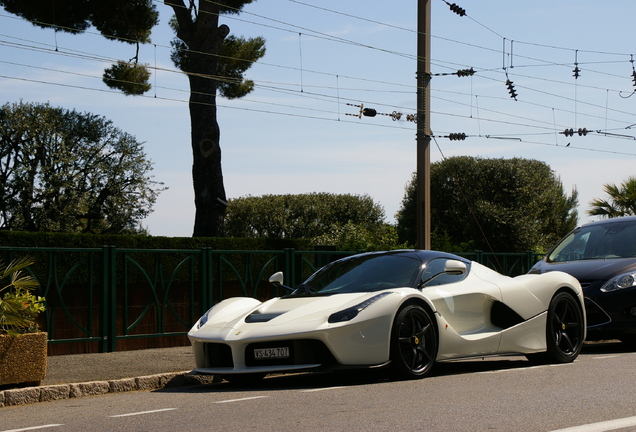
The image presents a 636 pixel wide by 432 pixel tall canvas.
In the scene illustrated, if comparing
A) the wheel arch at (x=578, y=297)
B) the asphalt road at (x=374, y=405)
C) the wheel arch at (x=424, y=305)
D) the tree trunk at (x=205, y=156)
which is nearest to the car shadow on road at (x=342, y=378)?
the asphalt road at (x=374, y=405)

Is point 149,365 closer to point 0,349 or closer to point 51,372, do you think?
point 51,372

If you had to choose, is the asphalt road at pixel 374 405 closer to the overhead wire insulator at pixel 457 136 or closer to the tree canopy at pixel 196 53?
the overhead wire insulator at pixel 457 136

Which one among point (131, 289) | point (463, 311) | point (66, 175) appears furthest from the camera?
point (66, 175)

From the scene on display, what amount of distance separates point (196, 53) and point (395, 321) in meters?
19.1

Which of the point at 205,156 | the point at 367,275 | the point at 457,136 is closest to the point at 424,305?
the point at 367,275

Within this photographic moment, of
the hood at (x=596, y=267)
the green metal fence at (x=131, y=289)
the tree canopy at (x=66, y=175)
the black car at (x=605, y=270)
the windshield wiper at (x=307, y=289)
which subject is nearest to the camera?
the windshield wiper at (x=307, y=289)

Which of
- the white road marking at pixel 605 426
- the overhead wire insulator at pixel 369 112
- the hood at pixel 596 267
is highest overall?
the overhead wire insulator at pixel 369 112

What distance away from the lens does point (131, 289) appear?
51.3 ft

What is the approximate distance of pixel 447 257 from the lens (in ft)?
32.4

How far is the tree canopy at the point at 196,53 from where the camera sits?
25.6m

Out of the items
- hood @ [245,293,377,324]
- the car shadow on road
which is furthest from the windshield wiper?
the car shadow on road

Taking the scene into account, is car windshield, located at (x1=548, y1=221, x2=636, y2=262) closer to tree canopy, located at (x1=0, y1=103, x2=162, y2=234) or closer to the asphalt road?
the asphalt road

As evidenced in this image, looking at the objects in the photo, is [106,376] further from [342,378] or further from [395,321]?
[395,321]

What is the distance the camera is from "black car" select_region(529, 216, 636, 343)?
38.7ft
